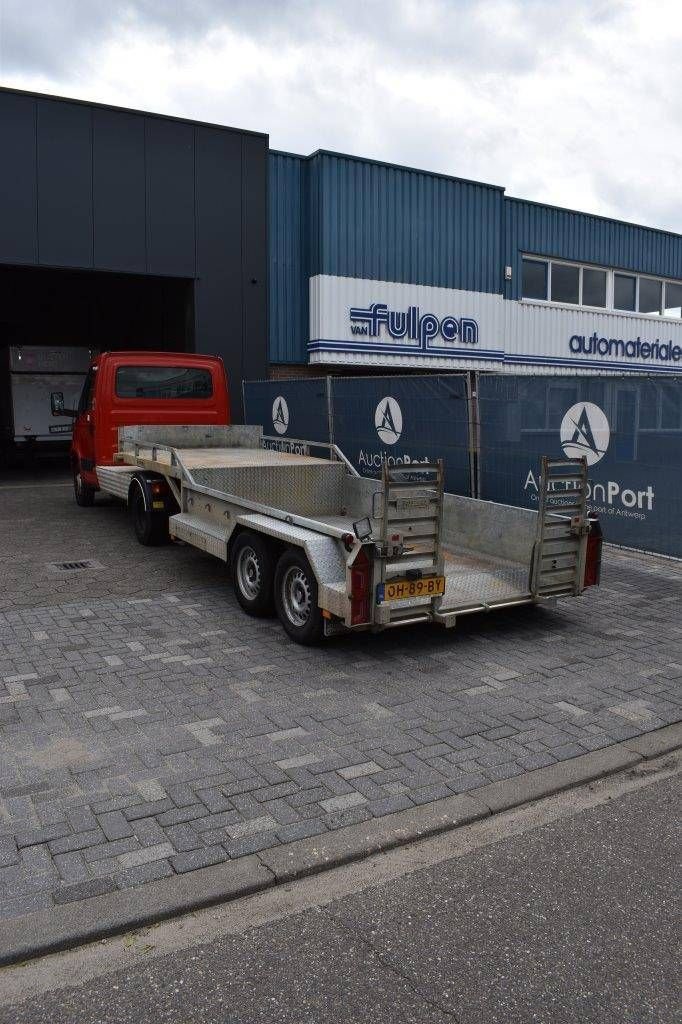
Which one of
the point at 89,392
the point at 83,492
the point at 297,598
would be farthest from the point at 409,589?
the point at 83,492

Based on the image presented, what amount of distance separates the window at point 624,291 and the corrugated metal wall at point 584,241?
1.11 feet

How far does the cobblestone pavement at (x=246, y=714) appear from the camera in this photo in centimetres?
385

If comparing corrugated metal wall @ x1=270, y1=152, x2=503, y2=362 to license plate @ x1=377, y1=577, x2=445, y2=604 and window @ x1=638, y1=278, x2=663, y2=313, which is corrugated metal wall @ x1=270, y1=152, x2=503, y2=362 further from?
license plate @ x1=377, y1=577, x2=445, y2=604

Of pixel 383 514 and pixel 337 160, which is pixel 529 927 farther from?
pixel 337 160

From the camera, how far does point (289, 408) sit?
15570 mm

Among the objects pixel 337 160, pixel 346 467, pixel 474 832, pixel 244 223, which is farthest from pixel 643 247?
pixel 474 832

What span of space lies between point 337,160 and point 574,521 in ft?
45.4

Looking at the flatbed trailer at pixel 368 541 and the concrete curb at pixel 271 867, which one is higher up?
Result: the flatbed trailer at pixel 368 541

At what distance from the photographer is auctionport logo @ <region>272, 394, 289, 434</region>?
1576cm

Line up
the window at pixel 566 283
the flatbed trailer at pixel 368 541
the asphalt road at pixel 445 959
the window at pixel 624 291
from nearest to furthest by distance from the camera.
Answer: the asphalt road at pixel 445 959, the flatbed trailer at pixel 368 541, the window at pixel 566 283, the window at pixel 624 291

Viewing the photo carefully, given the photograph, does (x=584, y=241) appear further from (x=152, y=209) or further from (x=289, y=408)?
(x=152, y=209)

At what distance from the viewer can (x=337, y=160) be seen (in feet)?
59.9

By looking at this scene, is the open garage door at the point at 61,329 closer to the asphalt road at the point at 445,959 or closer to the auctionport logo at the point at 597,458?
the auctionport logo at the point at 597,458

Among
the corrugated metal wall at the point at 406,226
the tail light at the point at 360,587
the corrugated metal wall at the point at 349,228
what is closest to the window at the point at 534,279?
the corrugated metal wall at the point at 406,226
